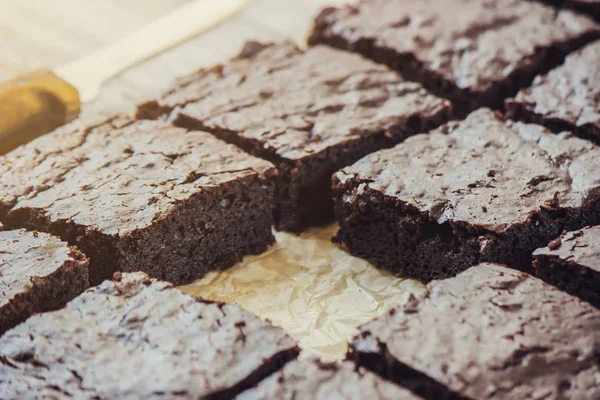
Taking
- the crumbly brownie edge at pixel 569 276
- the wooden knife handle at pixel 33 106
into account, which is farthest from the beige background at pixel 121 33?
the crumbly brownie edge at pixel 569 276

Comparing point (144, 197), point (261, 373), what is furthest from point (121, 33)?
point (261, 373)

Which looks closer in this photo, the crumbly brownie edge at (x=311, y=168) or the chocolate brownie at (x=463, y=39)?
the crumbly brownie edge at (x=311, y=168)

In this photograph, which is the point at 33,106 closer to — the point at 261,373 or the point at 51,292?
the point at 51,292

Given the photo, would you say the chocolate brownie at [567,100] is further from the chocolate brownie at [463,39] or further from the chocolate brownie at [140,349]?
the chocolate brownie at [140,349]

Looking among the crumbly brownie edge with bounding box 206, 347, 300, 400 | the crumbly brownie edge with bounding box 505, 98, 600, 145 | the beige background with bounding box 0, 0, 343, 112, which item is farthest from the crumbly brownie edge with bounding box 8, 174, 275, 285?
the beige background with bounding box 0, 0, 343, 112

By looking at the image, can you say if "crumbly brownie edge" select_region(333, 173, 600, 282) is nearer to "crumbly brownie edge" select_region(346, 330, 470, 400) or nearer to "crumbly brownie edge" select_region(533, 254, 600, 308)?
"crumbly brownie edge" select_region(533, 254, 600, 308)
